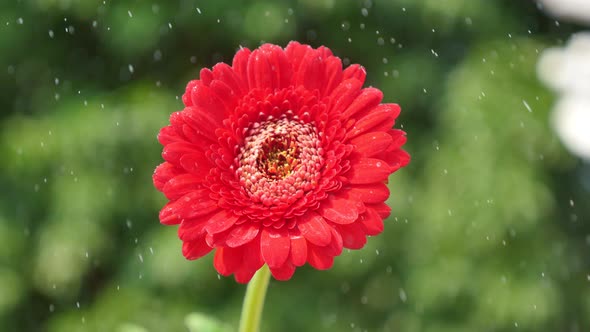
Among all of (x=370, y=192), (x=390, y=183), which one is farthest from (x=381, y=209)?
(x=390, y=183)

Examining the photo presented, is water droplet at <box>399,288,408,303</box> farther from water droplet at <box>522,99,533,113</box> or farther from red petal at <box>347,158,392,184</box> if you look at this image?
red petal at <box>347,158,392,184</box>

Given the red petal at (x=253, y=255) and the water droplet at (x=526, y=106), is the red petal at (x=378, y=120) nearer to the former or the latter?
the red petal at (x=253, y=255)

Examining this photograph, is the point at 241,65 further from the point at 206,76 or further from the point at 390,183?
the point at 390,183

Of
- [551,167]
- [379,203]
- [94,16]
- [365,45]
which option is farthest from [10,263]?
[379,203]

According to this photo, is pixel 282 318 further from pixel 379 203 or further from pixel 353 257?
pixel 379 203

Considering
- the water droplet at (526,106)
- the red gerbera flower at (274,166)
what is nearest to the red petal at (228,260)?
the red gerbera flower at (274,166)

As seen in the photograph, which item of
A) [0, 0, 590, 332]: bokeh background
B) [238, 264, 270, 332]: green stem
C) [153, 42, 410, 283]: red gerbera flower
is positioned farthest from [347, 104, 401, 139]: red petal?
[0, 0, 590, 332]: bokeh background
